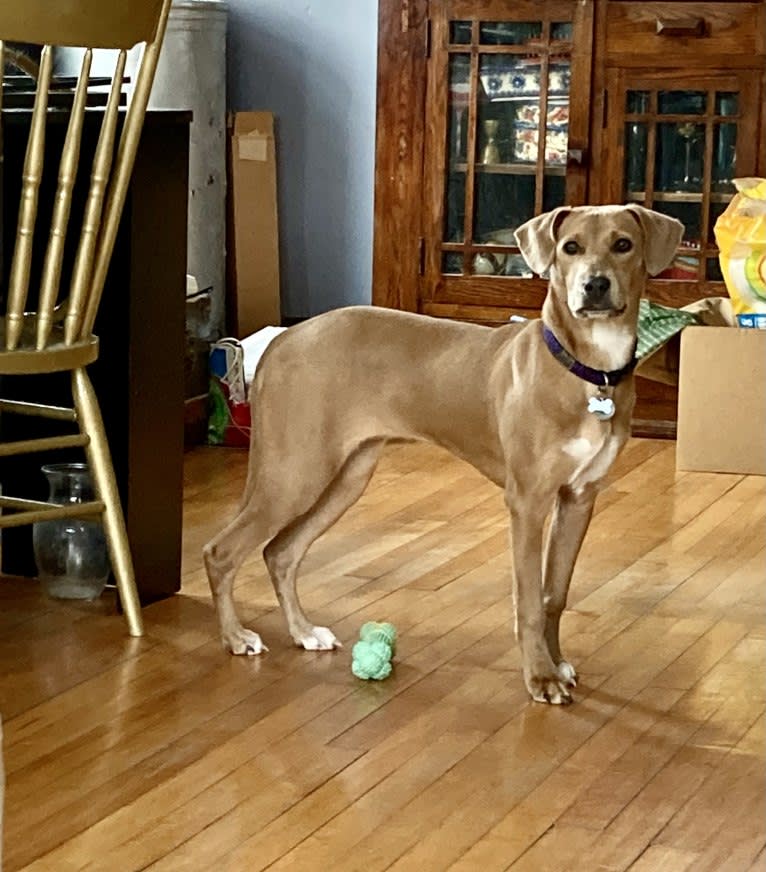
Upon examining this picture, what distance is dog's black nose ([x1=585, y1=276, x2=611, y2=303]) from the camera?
2.40 meters

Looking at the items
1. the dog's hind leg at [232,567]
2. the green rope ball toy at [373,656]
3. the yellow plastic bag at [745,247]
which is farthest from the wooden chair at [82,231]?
the yellow plastic bag at [745,247]

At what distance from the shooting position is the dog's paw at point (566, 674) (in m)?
2.47

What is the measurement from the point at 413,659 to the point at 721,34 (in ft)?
8.02

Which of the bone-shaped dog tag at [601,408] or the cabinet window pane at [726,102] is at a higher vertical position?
the cabinet window pane at [726,102]

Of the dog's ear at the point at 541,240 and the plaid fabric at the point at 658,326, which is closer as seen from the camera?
the dog's ear at the point at 541,240

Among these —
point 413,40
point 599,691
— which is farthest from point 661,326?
Answer: point 599,691

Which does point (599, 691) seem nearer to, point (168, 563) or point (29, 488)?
point (168, 563)

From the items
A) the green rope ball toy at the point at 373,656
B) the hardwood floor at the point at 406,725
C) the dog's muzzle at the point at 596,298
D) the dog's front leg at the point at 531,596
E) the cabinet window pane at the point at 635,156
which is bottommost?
the hardwood floor at the point at 406,725

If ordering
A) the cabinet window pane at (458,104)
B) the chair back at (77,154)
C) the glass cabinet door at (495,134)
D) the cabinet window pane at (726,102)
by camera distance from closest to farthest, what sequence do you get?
the chair back at (77,154) < the cabinet window pane at (726,102) < the glass cabinet door at (495,134) < the cabinet window pane at (458,104)

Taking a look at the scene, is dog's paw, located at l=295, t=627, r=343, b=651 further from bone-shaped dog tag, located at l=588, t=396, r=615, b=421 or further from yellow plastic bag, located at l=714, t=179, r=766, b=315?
yellow plastic bag, located at l=714, t=179, r=766, b=315

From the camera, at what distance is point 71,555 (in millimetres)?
2889

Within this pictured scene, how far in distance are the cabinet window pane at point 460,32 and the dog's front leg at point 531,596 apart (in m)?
2.50

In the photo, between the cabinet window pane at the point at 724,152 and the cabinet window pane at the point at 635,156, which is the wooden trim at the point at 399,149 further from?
the cabinet window pane at the point at 724,152

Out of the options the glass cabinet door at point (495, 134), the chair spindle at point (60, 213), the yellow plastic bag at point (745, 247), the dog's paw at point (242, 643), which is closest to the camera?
the chair spindle at point (60, 213)
